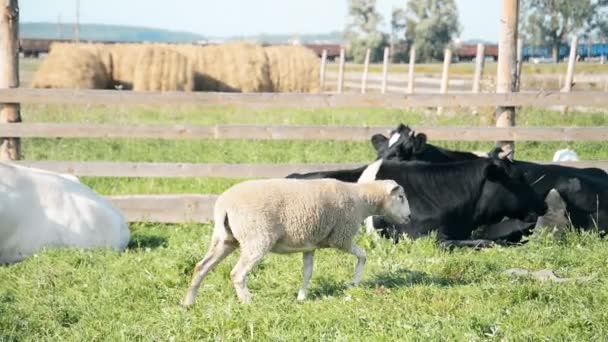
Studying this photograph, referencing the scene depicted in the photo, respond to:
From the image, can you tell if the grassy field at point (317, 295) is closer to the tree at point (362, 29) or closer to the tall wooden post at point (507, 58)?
the tall wooden post at point (507, 58)

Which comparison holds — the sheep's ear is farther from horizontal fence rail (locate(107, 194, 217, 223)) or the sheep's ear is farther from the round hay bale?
the round hay bale

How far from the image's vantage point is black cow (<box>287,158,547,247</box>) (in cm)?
906

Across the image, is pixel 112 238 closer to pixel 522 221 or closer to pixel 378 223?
pixel 378 223

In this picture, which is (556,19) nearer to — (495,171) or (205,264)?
(495,171)

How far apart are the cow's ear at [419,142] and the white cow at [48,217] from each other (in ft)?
10.8

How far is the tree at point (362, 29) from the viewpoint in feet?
226

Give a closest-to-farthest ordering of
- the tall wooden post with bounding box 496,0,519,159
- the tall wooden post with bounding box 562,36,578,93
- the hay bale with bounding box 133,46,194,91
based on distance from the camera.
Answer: the tall wooden post with bounding box 496,0,519,159 < the tall wooden post with bounding box 562,36,578,93 < the hay bale with bounding box 133,46,194,91

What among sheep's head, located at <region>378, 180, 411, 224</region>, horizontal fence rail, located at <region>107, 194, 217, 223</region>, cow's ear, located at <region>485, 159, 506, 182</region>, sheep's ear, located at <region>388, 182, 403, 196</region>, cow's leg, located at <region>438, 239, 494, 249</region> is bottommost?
horizontal fence rail, located at <region>107, 194, 217, 223</region>

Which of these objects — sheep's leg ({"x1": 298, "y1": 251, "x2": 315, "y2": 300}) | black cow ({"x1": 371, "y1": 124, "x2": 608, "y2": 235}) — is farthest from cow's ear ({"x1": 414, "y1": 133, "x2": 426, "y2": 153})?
sheep's leg ({"x1": 298, "y1": 251, "x2": 315, "y2": 300})

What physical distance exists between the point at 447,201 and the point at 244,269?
143 inches

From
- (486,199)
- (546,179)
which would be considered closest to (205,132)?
(486,199)

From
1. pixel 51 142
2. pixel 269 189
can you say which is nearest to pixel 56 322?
pixel 269 189

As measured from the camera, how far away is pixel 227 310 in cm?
569

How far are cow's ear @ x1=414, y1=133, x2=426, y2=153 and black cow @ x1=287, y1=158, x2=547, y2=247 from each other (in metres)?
0.69
